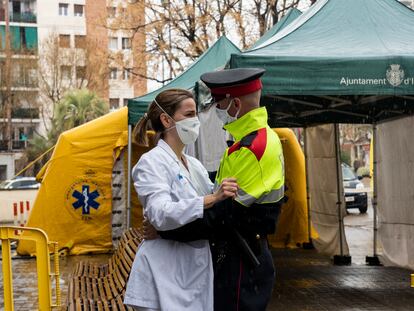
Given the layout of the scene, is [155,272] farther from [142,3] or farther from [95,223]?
[142,3]

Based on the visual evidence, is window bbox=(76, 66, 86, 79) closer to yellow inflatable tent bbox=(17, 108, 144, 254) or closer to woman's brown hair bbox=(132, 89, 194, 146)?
yellow inflatable tent bbox=(17, 108, 144, 254)

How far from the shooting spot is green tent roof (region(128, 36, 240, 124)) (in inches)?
473

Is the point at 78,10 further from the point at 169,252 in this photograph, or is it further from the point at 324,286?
the point at 169,252

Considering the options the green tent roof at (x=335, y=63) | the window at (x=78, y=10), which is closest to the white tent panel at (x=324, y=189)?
the green tent roof at (x=335, y=63)

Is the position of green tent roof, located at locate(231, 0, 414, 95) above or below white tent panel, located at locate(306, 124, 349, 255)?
above

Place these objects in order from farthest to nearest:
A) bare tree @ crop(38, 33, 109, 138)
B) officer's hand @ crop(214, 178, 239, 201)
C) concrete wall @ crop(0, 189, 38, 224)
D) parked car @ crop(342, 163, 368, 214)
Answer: bare tree @ crop(38, 33, 109, 138)
parked car @ crop(342, 163, 368, 214)
concrete wall @ crop(0, 189, 38, 224)
officer's hand @ crop(214, 178, 239, 201)

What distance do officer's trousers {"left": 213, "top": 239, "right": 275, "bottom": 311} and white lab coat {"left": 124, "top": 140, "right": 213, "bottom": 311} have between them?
0.14 feet

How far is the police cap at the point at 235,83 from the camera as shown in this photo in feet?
10.7

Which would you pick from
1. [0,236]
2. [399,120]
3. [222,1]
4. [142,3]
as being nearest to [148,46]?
[142,3]

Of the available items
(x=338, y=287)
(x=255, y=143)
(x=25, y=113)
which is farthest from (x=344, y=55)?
(x=25, y=113)

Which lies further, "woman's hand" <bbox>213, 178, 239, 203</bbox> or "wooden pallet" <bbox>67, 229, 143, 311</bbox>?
"wooden pallet" <bbox>67, 229, 143, 311</bbox>

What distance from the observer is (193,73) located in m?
12.9

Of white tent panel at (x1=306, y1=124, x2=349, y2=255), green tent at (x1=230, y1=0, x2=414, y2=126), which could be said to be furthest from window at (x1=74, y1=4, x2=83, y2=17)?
green tent at (x1=230, y1=0, x2=414, y2=126)

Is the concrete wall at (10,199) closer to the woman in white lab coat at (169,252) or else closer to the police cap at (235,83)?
the woman in white lab coat at (169,252)
